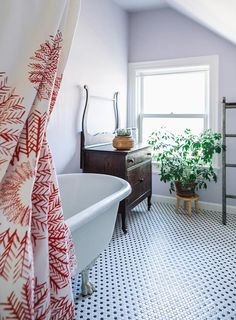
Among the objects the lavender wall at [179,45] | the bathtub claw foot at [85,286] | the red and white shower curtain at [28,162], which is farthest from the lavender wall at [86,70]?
the red and white shower curtain at [28,162]

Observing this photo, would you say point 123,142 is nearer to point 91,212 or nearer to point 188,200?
point 188,200

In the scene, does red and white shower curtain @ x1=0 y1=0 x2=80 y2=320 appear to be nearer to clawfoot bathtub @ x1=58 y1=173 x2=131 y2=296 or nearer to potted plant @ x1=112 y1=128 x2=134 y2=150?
clawfoot bathtub @ x1=58 y1=173 x2=131 y2=296

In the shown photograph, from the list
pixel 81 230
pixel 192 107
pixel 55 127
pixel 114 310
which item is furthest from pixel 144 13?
pixel 114 310

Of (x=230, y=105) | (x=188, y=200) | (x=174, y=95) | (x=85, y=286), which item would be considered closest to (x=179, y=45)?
(x=174, y=95)

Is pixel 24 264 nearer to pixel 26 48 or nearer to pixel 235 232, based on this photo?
pixel 26 48

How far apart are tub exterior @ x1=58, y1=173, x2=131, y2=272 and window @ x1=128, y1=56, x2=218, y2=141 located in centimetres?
182

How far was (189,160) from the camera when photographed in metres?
3.39

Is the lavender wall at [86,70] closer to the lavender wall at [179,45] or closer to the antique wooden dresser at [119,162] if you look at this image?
the antique wooden dresser at [119,162]

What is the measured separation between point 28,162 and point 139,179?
→ 8.08 ft

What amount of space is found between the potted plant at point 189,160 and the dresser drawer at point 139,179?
7.6 inches

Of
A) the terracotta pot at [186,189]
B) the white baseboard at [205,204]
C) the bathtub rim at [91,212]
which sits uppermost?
the bathtub rim at [91,212]

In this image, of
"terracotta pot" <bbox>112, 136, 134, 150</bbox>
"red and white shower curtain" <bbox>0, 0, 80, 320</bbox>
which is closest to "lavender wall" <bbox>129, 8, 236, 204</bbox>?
"terracotta pot" <bbox>112, 136, 134, 150</bbox>

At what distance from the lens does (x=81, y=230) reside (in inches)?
60.6

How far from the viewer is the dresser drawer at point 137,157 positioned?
290cm
